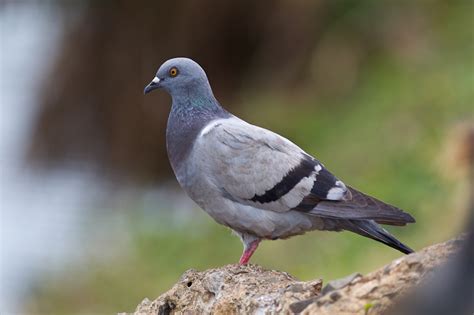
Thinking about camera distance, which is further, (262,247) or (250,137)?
(262,247)

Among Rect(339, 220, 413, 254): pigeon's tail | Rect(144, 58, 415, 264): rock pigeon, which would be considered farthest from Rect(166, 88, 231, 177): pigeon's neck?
Rect(339, 220, 413, 254): pigeon's tail

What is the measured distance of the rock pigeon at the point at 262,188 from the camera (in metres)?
6.47

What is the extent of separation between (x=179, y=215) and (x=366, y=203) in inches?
331

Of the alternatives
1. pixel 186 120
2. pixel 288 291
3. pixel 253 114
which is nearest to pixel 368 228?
pixel 186 120

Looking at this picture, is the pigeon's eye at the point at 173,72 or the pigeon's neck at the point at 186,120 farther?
the pigeon's eye at the point at 173,72

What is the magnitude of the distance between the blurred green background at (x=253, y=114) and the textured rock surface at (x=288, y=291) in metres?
4.57

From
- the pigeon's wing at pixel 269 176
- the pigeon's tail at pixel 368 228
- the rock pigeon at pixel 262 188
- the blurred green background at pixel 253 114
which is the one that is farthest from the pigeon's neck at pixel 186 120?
the blurred green background at pixel 253 114

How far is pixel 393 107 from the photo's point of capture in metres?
14.0

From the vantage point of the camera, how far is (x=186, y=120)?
22.6 ft

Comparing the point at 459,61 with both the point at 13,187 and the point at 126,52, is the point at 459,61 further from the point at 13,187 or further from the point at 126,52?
the point at 13,187

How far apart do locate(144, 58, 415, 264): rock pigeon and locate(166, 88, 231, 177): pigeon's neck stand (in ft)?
0.03

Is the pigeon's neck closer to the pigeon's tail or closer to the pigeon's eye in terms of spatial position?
the pigeon's eye

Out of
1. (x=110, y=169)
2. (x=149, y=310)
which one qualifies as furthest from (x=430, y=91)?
(x=149, y=310)

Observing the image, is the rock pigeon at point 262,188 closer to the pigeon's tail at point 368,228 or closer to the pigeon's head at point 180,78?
the pigeon's tail at point 368,228
